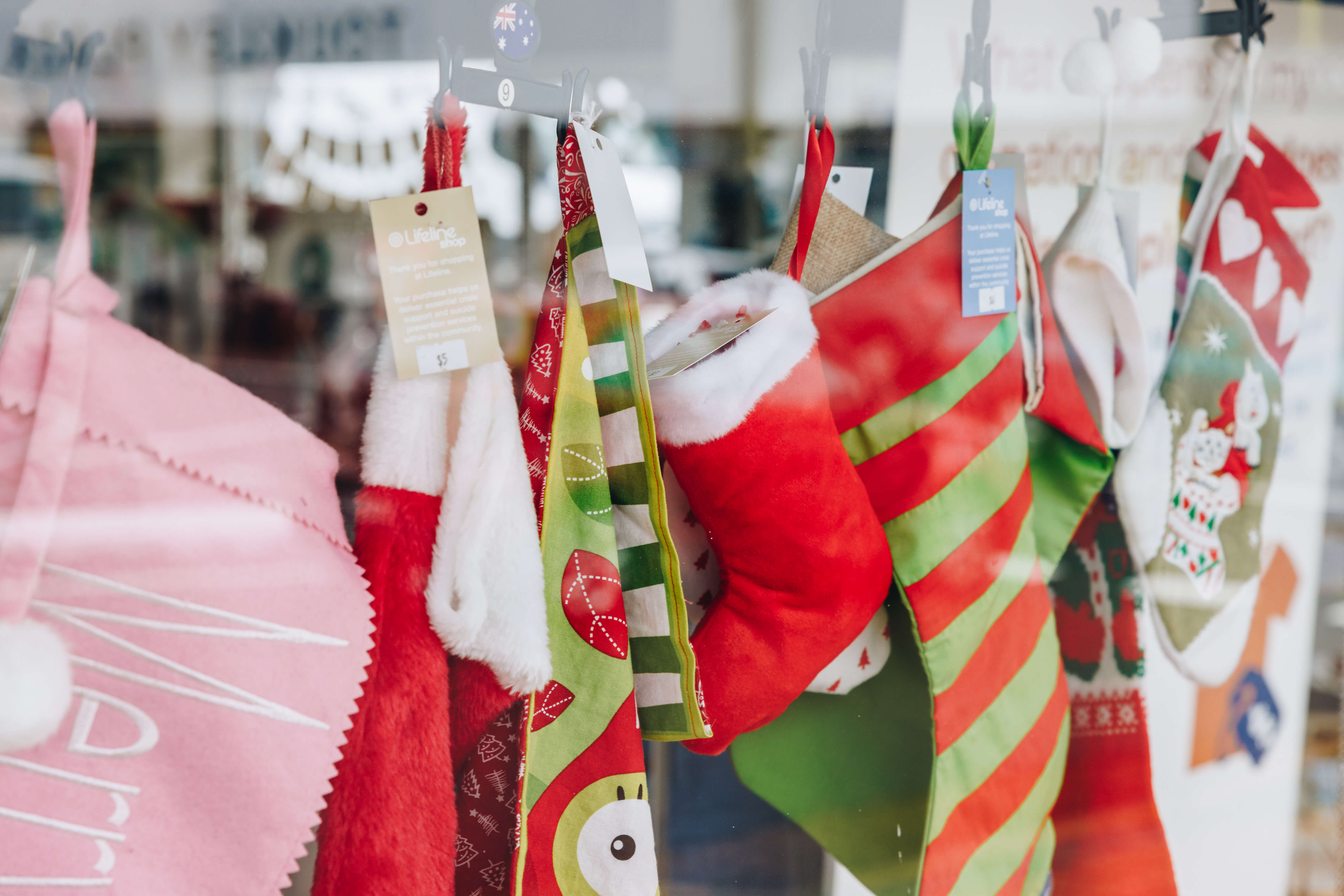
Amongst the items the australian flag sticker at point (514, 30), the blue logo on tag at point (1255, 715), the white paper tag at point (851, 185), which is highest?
the australian flag sticker at point (514, 30)

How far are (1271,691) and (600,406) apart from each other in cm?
124

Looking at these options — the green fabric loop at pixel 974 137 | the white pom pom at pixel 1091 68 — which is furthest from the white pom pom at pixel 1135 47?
the green fabric loop at pixel 974 137

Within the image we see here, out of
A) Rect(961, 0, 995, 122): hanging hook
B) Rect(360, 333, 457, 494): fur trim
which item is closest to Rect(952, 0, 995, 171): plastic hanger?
Rect(961, 0, 995, 122): hanging hook

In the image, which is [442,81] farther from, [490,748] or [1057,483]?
[1057,483]

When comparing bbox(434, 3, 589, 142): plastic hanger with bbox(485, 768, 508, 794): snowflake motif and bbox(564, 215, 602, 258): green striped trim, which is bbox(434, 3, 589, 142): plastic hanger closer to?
bbox(564, 215, 602, 258): green striped trim

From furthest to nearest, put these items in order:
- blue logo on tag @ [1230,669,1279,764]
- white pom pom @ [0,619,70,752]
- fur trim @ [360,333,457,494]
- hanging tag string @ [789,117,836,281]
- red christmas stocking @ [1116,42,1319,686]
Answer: blue logo on tag @ [1230,669,1279,764] → red christmas stocking @ [1116,42,1319,686] → hanging tag string @ [789,117,836,281] → fur trim @ [360,333,457,494] → white pom pom @ [0,619,70,752]

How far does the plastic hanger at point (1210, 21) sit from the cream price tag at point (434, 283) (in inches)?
31.0

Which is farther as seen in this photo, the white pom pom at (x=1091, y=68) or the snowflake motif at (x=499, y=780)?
the white pom pom at (x=1091, y=68)

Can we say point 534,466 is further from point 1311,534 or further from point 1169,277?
point 1311,534

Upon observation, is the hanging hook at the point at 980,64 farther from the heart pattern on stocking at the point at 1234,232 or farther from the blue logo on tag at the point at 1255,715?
the blue logo on tag at the point at 1255,715

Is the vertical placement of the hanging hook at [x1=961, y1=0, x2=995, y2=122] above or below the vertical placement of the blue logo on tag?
above

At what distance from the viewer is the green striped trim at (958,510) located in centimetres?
78

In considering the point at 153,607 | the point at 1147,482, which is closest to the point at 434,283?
the point at 153,607

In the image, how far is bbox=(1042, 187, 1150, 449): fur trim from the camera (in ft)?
2.90
